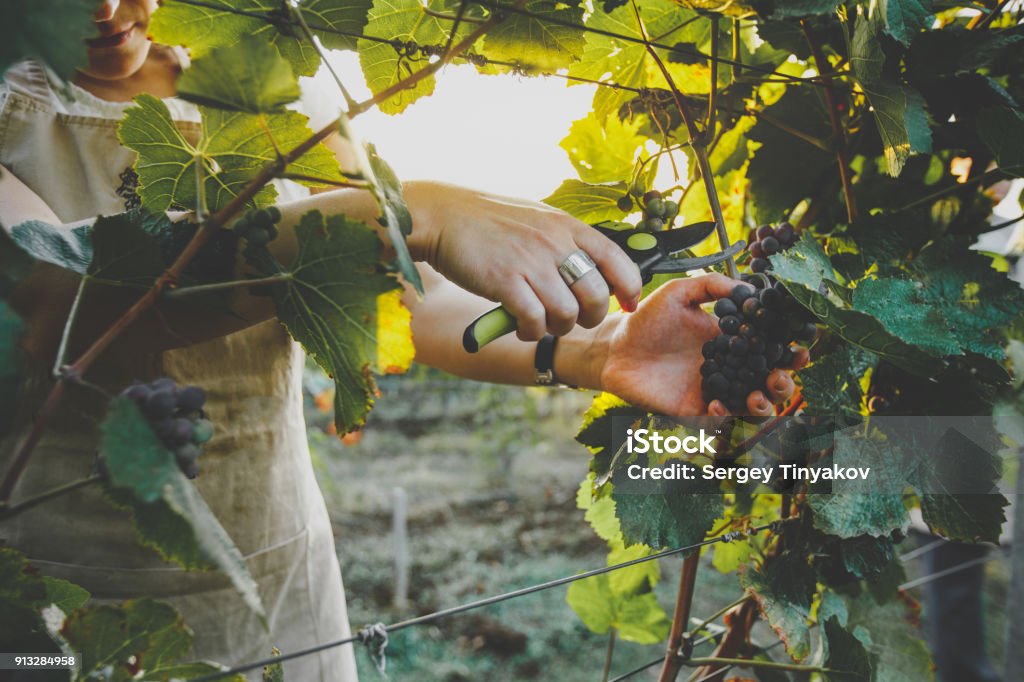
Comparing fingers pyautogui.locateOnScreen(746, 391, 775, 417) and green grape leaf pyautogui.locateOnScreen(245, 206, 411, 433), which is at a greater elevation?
green grape leaf pyautogui.locateOnScreen(245, 206, 411, 433)

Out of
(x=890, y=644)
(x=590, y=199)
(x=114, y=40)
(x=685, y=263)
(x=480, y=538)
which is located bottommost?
(x=480, y=538)

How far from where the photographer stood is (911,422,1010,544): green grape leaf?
91 centimetres

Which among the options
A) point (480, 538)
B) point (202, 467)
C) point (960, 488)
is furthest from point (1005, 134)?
point (480, 538)

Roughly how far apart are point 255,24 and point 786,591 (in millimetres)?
993

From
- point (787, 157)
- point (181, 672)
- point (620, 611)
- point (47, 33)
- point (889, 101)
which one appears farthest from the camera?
point (620, 611)

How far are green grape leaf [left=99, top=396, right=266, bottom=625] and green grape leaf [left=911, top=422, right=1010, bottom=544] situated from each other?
87 centimetres

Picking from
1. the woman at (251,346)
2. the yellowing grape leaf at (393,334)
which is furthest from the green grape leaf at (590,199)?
the yellowing grape leaf at (393,334)

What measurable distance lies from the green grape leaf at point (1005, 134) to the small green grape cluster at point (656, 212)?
1.34 ft

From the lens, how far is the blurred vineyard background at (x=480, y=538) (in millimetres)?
3684

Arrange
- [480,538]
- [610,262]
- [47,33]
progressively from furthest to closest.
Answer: [480,538], [610,262], [47,33]

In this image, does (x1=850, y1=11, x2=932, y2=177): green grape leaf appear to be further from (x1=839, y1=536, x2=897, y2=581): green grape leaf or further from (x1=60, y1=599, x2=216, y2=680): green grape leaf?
(x1=60, y1=599, x2=216, y2=680): green grape leaf

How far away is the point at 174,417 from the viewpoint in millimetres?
486

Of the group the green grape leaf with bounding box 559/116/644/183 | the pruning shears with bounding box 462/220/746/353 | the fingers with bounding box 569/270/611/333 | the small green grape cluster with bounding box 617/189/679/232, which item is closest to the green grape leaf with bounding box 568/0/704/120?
the green grape leaf with bounding box 559/116/644/183

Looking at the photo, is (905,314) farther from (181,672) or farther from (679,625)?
(181,672)
